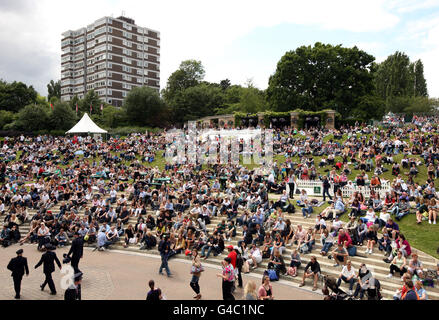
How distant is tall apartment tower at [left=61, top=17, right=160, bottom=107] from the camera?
89500 mm

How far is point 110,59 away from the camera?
89188mm

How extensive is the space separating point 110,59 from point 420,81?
7854 centimetres

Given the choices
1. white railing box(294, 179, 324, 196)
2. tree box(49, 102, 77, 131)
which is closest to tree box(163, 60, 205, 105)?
tree box(49, 102, 77, 131)

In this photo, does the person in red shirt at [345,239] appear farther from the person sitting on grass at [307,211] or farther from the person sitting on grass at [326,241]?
the person sitting on grass at [307,211]

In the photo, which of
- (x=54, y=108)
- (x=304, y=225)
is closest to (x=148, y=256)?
(x=304, y=225)

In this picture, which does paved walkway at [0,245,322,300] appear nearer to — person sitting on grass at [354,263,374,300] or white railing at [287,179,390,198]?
person sitting on grass at [354,263,374,300]

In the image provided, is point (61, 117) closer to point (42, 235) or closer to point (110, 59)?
point (110, 59)

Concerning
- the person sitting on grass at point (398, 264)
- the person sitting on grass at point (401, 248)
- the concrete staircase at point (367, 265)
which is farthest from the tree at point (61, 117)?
the person sitting on grass at point (398, 264)

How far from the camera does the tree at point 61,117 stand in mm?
55094

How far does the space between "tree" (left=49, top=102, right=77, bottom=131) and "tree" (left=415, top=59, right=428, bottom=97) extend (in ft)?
249

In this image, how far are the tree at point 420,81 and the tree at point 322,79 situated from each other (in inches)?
1170

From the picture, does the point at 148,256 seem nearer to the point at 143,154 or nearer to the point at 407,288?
the point at 407,288

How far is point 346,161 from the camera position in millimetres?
25812
